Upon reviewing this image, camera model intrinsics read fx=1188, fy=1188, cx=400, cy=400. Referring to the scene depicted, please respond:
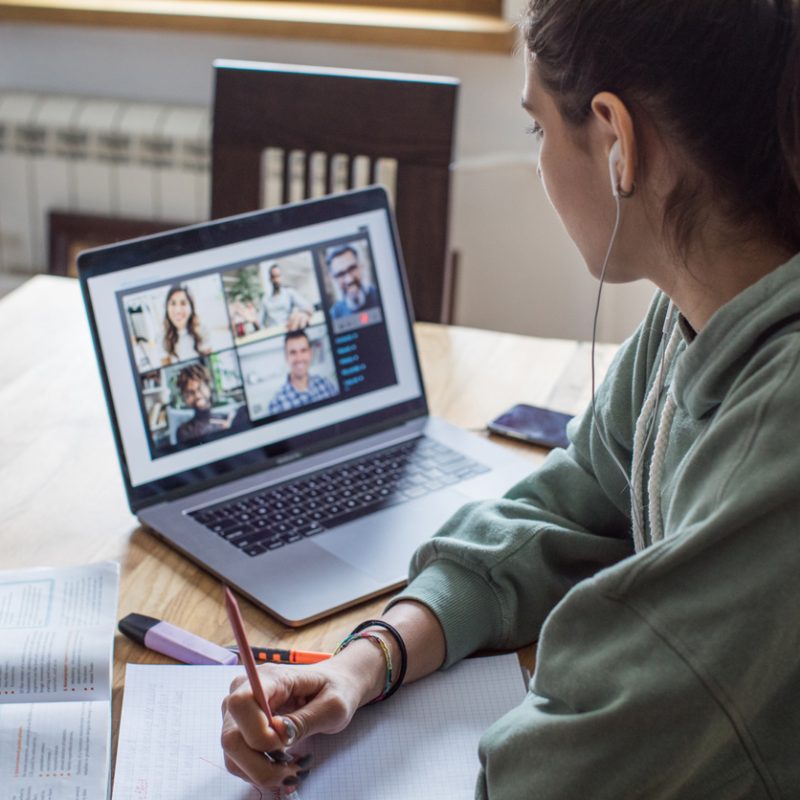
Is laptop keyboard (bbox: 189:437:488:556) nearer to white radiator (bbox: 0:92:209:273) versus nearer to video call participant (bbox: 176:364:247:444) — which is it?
video call participant (bbox: 176:364:247:444)

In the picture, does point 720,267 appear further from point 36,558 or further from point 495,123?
point 495,123

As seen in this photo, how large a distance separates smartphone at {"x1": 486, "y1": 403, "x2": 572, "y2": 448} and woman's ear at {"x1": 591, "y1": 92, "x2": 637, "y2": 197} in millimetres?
551

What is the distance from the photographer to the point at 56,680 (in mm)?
896

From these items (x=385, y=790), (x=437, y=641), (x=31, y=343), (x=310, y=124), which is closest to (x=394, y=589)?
(x=437, y=641)

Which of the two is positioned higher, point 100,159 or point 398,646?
point 398,646

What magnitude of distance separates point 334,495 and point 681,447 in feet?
1.41

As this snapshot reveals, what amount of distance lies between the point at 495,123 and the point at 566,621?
1.88 m

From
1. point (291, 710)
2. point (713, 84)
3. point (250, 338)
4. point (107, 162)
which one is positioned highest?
point (713, 84)

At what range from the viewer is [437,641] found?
3.03 ft

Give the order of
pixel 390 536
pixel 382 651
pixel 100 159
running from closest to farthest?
pixel 382 651
pixel 390 536
pixel 100 159

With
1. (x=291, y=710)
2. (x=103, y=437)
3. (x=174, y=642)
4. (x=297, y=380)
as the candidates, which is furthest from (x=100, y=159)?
(x=291, y=710)

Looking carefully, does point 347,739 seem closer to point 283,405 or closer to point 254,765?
point 254,765

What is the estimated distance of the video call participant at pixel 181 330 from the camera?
44.6 inches

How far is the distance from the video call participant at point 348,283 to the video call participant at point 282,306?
4 centimetres
